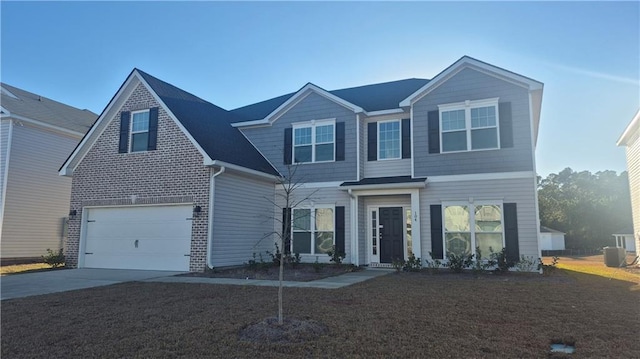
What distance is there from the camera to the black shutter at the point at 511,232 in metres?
12.2

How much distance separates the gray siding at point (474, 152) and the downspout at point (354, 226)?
2.29 metres

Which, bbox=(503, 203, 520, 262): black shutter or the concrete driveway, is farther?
bbox=(503, 203, 520, 262): black shutter

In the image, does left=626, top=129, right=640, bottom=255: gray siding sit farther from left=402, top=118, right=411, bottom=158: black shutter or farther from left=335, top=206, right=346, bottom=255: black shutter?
left=335, top=206, right=346, bottom=255: black shutter

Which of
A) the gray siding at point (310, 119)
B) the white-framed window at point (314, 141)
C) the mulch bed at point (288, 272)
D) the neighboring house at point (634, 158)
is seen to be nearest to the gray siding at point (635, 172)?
the neighboring house at point (634, 158)

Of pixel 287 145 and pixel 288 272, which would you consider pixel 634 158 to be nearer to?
pixel 287 145

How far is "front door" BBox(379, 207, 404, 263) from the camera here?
47.0 feet

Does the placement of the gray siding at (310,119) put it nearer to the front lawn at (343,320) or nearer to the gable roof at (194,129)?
the gable roof at (194,129)

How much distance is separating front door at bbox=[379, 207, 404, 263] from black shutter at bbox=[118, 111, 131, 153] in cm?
926

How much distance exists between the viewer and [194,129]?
13.6 metres

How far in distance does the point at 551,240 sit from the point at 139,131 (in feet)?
117

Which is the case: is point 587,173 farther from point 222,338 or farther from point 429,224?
point 222,338

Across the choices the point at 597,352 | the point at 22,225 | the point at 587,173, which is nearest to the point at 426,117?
the point at 597,352

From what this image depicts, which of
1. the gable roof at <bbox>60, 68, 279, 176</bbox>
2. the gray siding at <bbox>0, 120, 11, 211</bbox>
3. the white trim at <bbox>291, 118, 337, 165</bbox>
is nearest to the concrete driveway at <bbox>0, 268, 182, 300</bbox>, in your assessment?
the gable roof at <bbox>60, 68, 279, 176</bbox>

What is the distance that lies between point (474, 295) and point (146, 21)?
11.0 metres
